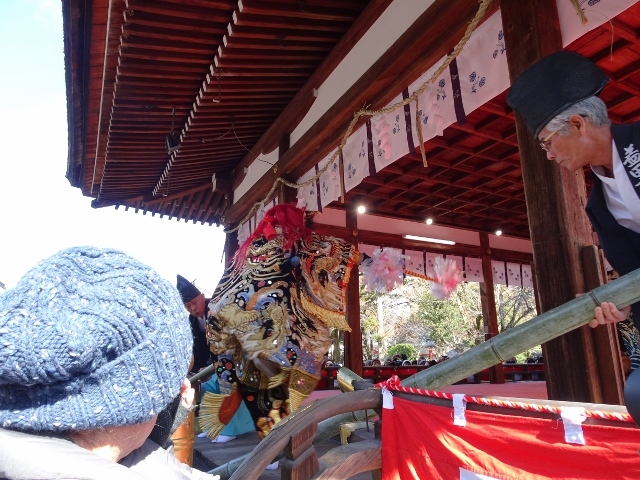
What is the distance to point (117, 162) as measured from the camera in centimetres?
640

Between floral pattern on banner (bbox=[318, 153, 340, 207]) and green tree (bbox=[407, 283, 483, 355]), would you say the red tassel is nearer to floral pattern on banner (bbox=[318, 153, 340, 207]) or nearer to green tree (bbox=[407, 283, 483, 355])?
floral pattern on banner (bbox=[318, 153, 340, 207])

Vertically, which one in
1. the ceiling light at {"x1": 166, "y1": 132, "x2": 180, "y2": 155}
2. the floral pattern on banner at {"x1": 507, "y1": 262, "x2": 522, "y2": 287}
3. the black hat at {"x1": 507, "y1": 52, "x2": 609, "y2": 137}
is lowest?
the black hat at {"x1": 507, "y1": 52, "x2": 609, "y2": 137}

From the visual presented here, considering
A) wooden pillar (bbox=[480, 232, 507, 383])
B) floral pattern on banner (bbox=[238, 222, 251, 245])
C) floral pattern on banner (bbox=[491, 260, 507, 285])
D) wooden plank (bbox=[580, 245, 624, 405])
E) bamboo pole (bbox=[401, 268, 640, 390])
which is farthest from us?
floral pattern on banner (bbox=[491, 260, 507, 285])

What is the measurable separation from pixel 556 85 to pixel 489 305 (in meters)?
9.70

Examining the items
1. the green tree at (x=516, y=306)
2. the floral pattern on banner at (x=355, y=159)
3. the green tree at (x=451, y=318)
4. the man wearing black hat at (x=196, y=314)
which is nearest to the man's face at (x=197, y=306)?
the man wearing black hat at (x=196, y=314)

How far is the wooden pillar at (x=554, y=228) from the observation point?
2.20 meters

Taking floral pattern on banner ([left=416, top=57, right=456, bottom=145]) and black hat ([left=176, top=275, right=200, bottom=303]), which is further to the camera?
black hat ([left=176, top=275, right=200, bottom=303])

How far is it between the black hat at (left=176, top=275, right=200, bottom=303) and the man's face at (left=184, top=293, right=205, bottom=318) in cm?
4

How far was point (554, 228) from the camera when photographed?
2334 millimetres

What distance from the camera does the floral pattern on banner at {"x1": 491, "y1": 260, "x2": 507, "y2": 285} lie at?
11.4 m

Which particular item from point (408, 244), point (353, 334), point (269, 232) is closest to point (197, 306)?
point (269, 232)

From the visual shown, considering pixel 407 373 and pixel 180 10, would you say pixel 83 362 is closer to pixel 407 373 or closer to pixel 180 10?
pixel 180 10

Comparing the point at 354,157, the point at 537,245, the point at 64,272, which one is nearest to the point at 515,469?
the point at 537,245

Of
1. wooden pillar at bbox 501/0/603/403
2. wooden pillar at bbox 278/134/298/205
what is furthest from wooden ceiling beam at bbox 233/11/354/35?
wooden pillar at bbox 501/0/603/403
